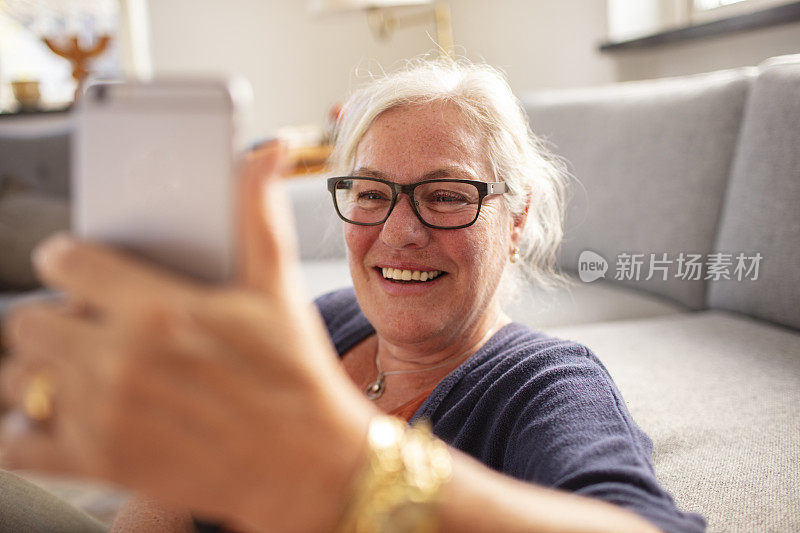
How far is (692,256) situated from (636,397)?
68 centimetres

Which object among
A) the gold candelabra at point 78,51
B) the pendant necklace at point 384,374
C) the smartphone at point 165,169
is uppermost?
the gold candelabra at point 78,51

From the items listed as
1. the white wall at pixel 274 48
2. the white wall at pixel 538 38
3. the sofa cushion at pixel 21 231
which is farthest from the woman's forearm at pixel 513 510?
the white wall at pixel 274 48

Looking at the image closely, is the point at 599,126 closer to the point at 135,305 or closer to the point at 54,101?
the point at 135,305

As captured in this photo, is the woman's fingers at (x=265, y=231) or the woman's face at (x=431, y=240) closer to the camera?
the woman's fingers at (x=265, y=231)

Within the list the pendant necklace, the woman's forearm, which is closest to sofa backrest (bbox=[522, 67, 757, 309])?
the pendant necklace

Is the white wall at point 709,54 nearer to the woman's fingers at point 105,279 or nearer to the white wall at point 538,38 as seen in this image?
the white wall at point 538,38

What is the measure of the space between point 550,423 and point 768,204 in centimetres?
96

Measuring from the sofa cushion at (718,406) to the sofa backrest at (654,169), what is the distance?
0.25 meters

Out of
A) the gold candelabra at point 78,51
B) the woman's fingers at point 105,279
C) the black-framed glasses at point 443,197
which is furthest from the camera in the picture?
the gold candelabra at point 78,51

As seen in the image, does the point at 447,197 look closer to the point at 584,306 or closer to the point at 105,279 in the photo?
the point at 105,279

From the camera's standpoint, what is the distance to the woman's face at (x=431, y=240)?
38.8 inches

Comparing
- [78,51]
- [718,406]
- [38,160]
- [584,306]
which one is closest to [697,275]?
[584,306]

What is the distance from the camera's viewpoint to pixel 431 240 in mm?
993

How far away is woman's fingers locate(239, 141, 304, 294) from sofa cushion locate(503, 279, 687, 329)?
1155 millimetres
